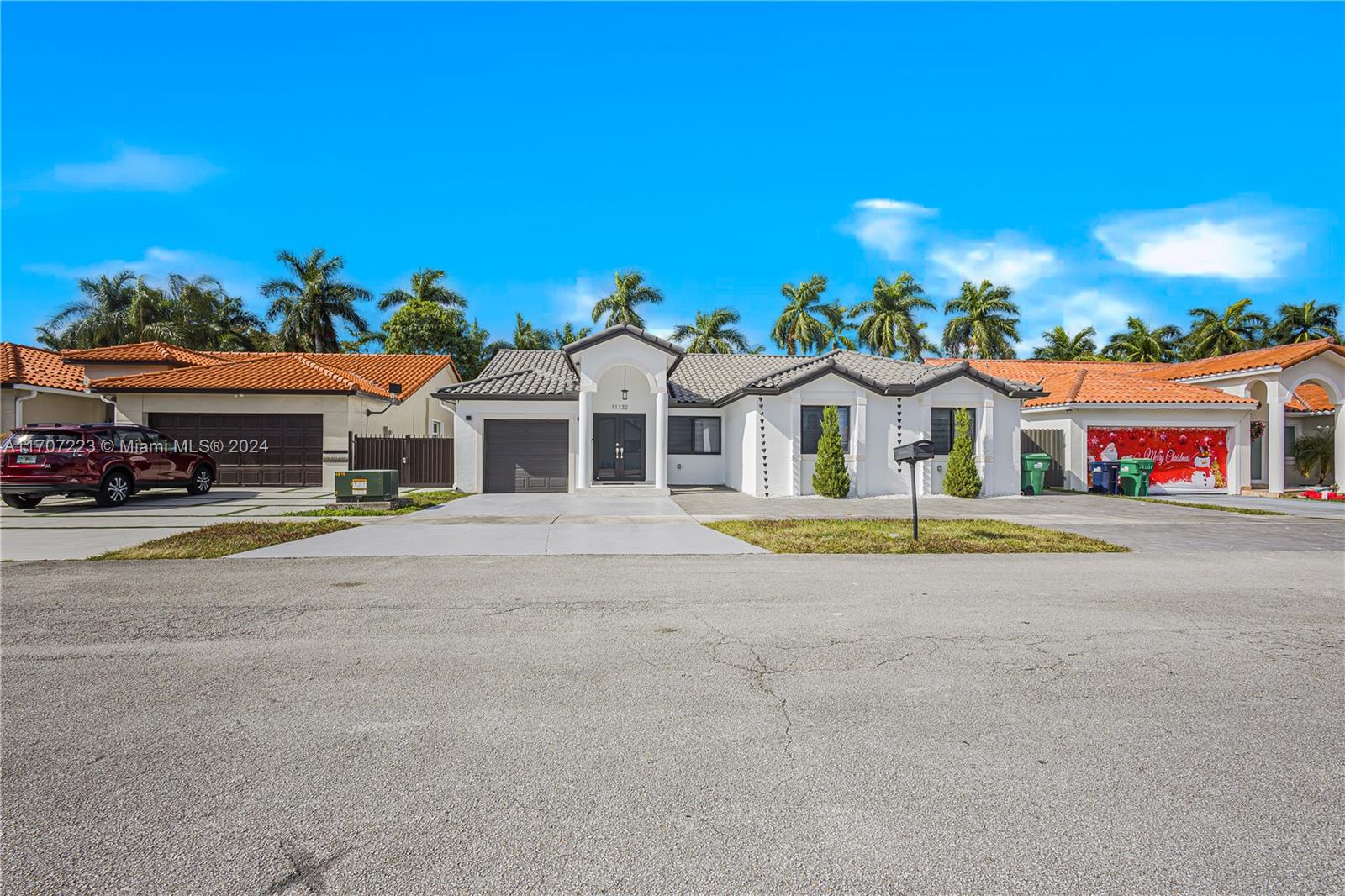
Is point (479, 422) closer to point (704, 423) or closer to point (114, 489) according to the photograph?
point (704, 423)

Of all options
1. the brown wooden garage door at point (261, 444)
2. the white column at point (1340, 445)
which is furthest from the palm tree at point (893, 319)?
the brown wooden garage door at point (261, 444)

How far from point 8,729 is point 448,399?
1804 centimetres

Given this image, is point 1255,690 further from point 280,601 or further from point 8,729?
point 280,601

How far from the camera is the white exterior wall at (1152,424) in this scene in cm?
2175

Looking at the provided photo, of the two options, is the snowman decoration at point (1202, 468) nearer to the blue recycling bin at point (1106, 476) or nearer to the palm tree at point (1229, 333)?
the blue recycling bin at point (1106, 476)

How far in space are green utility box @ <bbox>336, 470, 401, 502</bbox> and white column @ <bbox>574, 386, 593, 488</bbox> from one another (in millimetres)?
6028

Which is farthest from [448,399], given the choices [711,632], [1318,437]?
[1318,437]

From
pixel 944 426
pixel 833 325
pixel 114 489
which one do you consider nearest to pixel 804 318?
pixel 833 325

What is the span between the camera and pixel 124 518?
1366 centimetres

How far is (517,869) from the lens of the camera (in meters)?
2.50

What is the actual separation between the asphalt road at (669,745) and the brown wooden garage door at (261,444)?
55.7 ft

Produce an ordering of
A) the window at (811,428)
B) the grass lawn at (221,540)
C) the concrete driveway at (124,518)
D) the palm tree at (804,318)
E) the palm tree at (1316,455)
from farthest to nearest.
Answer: the palm tree at (804,318), the palm tree at (1316,455), the window at (811,428), the concrete driveway at (124,518), the grass lawn at (221,540)

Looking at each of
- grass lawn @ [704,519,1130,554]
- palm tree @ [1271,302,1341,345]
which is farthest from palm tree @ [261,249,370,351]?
palm tree @ [1271,302,1341,345]

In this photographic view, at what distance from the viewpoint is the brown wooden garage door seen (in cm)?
2242
